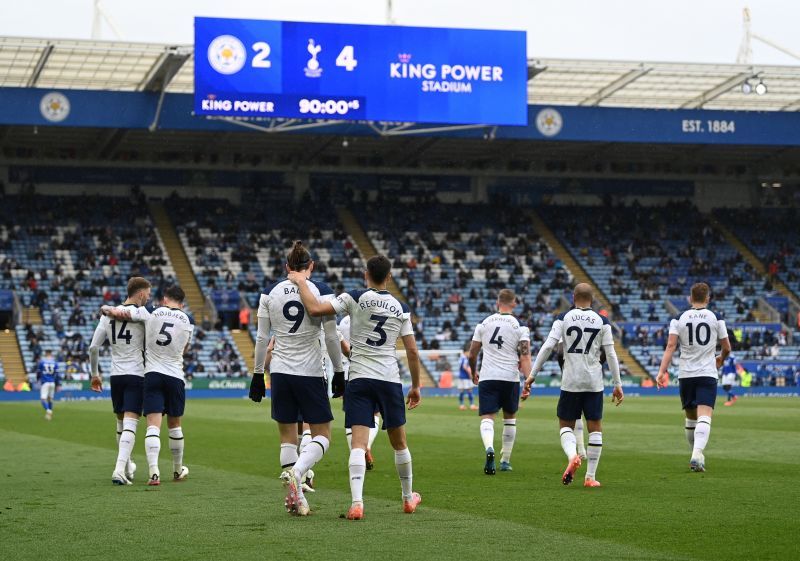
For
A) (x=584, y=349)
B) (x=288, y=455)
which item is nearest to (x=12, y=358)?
(x=584, y=349)

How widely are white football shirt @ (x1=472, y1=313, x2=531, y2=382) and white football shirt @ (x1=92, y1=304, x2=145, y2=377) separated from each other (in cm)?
423

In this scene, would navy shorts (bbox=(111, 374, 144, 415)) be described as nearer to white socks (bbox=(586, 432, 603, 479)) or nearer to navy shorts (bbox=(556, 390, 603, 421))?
navy shorts (bbox=(556, 390, 603, 421))

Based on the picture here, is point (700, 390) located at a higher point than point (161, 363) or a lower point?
lower

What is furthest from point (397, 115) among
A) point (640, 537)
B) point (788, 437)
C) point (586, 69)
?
point (640, 537)

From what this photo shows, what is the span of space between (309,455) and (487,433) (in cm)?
546

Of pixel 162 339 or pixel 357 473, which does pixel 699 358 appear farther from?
pixel 162 339

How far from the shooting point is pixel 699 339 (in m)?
15.7

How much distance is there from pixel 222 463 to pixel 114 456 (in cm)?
237

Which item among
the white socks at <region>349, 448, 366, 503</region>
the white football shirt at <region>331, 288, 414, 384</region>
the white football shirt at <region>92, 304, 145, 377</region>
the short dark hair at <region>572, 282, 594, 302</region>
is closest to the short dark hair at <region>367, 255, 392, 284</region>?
the white football shirt at <region>331, 288, 414, 384</region>

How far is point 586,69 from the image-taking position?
52375 millimetres

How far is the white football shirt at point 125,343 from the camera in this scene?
14.4 metres

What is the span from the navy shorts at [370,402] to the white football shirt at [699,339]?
19.2 ft

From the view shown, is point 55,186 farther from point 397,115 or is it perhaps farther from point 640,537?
point 640,537

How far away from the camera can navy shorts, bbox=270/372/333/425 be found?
11.1 m
